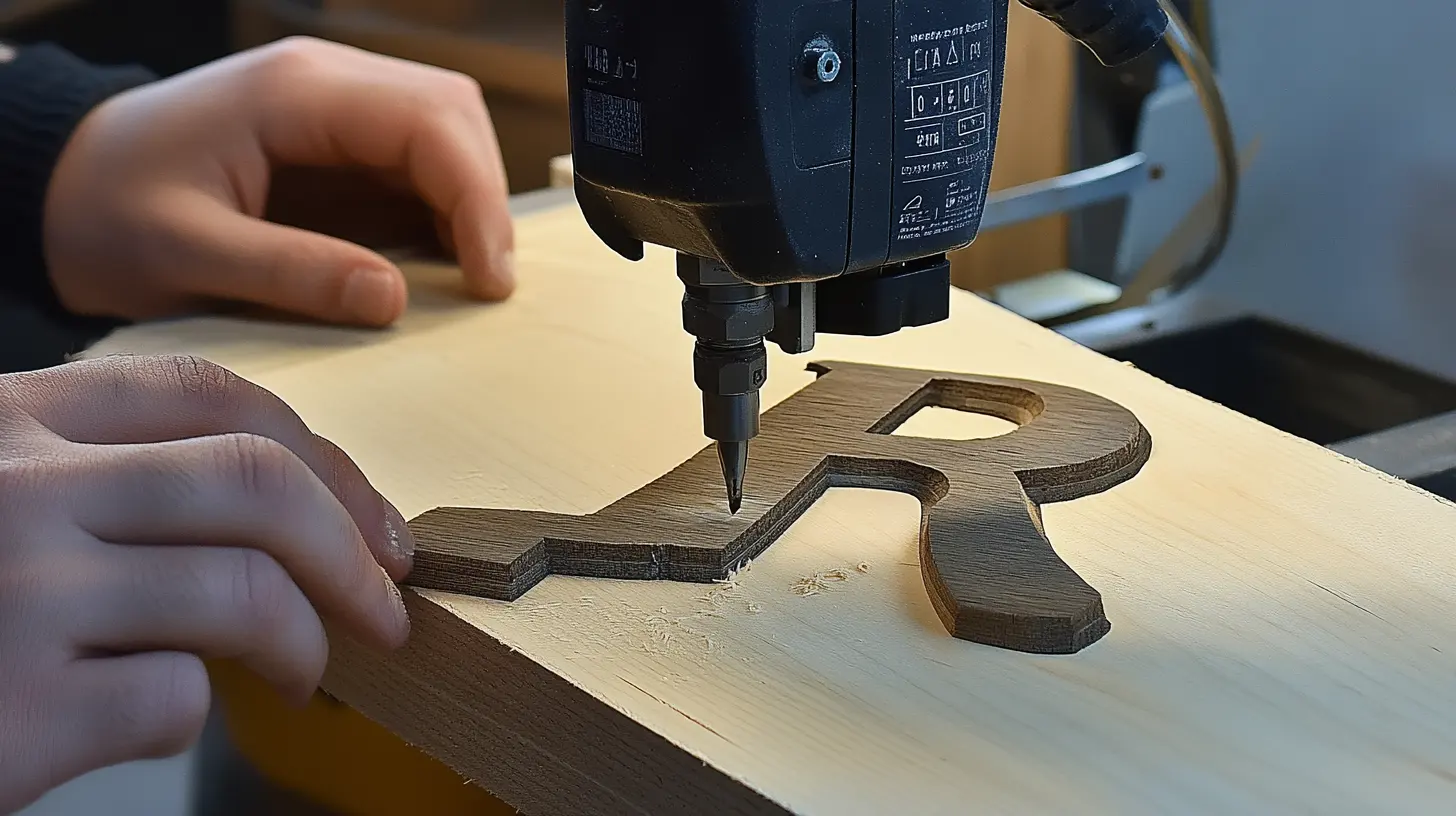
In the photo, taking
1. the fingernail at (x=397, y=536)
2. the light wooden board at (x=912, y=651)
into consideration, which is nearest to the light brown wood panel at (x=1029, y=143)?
the light wooden board at (x=912, y=651)

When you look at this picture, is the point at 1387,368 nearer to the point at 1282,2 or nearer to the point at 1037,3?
the point at 1282,2

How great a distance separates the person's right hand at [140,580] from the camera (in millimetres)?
565

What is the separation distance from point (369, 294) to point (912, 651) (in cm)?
54

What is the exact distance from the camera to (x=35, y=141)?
116 cm

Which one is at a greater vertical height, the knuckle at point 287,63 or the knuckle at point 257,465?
the knuckle at point 287,63

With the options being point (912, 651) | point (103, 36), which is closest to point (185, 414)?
point (912, 651)

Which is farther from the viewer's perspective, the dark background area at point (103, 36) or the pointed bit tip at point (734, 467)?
the dark background area at point (103, 36)

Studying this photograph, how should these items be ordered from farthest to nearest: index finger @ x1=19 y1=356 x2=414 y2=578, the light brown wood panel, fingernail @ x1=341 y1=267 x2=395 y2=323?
the light brown wood panel, fingernail @ x1=341 y1=267 x2=395 y2=323, index finger @ x1=19 y1=356 x2=414 y2=578

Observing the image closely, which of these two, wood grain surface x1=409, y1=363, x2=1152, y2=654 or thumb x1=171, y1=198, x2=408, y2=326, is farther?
thumb x1=171, y1=198, x2=408, y2=326

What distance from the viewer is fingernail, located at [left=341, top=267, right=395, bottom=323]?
40.5 inches

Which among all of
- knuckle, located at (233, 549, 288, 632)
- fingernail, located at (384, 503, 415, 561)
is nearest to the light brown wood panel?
fingernail, located at (384, 503, 415, 561)

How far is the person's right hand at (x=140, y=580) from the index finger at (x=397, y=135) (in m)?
0.47

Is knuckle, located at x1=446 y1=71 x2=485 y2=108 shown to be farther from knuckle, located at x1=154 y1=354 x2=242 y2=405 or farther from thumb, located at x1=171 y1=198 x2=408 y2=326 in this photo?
knuckle, located at x1=154 y1=354 x2=242 y2=405

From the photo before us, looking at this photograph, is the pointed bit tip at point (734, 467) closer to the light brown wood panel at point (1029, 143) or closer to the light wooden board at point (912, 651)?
the light wooden board at point (912, 651)
